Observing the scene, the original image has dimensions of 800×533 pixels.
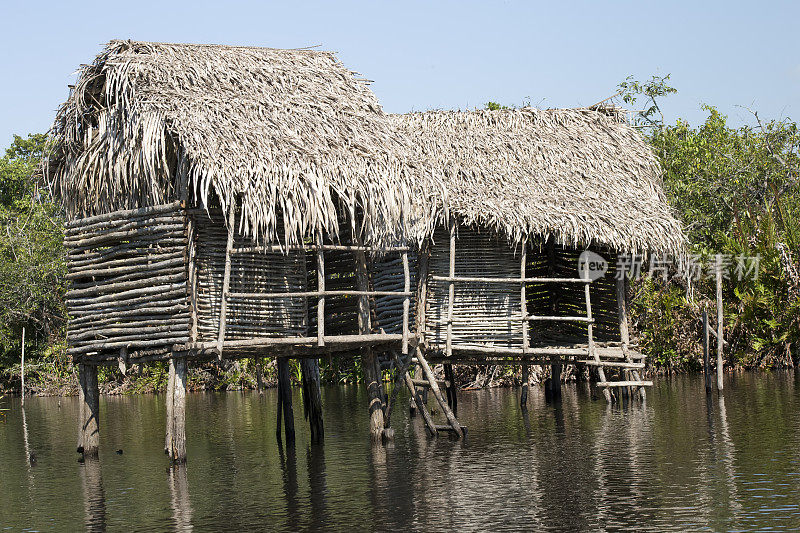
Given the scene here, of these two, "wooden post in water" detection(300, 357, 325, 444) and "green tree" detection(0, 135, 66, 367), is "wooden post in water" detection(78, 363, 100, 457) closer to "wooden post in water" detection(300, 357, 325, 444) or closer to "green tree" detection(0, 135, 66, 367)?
"wooden post in water" detection(300, 357, 325, 444)

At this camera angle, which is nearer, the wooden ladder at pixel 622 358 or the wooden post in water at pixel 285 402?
the wooden post in water at pixel 285 402

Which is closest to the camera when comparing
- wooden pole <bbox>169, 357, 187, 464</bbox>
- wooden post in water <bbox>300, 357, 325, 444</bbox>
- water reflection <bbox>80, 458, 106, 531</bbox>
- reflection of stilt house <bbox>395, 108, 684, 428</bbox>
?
water reflection <bbox>80, 458, 106, 531</bbox>

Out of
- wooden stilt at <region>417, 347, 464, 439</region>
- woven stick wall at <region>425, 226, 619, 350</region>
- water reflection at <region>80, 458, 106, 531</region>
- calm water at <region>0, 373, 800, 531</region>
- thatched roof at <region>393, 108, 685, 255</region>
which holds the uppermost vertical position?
thatched roof at <region>393, 108, 685, 255</region>

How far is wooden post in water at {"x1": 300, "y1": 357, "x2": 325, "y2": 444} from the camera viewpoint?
1788 centimetres

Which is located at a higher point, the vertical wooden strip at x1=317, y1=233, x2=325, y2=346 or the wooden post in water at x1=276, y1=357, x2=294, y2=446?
the vertical wooden strip at x1=317, y1=233, x2=325, y2=346

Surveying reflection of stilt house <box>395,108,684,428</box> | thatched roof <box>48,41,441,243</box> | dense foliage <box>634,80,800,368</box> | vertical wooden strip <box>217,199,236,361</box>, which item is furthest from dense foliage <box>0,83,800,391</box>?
vertical wooden strip <box>217,199,236,361</box>

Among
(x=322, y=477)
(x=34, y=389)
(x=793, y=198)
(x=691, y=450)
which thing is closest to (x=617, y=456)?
(x=691, y=450)

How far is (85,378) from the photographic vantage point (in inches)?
648

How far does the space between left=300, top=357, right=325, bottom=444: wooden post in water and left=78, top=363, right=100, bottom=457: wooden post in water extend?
11.6 ft

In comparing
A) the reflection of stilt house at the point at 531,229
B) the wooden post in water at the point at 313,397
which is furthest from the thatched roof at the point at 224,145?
the wooden post in water at the point at 313,397

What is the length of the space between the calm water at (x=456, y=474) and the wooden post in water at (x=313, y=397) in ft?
1.12

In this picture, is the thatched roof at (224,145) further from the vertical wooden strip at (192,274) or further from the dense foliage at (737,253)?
the dense foliage at (737,253)

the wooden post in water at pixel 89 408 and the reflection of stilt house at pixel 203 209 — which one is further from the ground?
the reflection of stilt house at pixel 203 209

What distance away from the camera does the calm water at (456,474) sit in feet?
35.3
